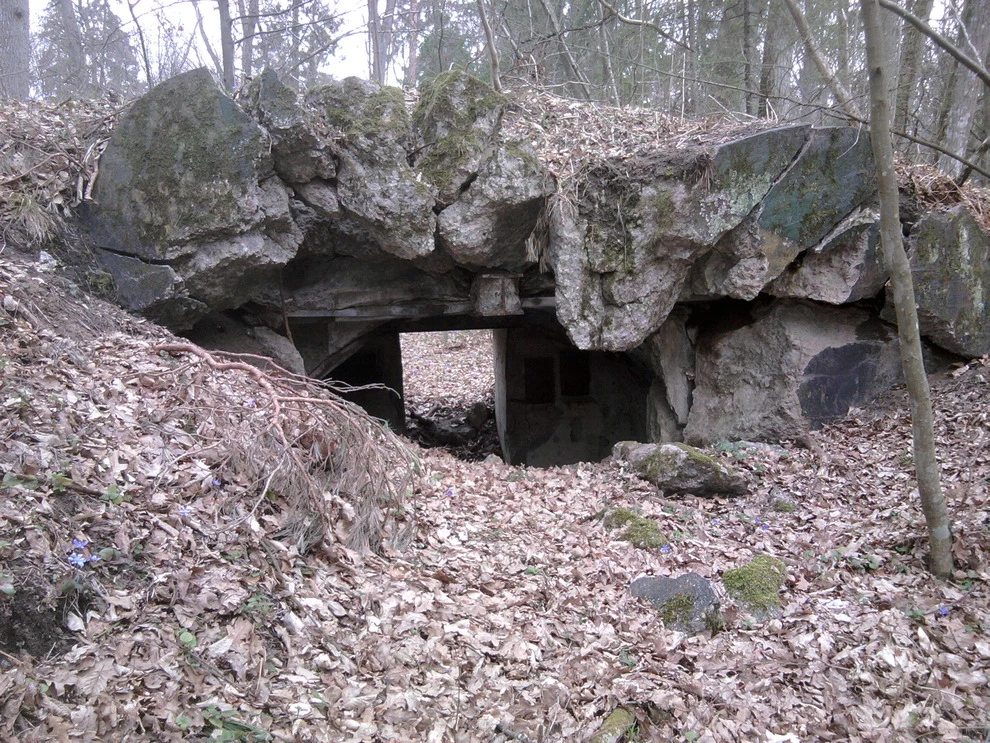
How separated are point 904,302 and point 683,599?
7.32 feet

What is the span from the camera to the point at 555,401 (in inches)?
434

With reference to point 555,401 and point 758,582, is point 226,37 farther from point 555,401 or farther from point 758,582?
point 758,582

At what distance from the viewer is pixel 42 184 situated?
18.0ft

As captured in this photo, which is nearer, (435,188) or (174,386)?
(174,386)

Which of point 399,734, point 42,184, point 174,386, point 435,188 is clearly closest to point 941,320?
point 435,188

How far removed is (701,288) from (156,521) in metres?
5.64

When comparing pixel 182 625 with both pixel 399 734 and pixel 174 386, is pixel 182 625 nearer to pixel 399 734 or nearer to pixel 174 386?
pixel 399 734

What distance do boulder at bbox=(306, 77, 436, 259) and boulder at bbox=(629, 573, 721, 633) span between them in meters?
3.71

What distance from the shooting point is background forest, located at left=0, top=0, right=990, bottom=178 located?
816 centimetres

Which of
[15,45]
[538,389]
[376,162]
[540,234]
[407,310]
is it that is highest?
[15,45]

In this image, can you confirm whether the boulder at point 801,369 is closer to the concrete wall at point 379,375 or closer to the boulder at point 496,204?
the boulder at point 496,204

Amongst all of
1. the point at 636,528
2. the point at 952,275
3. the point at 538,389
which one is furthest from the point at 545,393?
the point at 636,528

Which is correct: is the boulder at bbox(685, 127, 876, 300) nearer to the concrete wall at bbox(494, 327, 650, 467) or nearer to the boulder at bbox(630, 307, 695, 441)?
the boulder at bbox(630, 307, 695, 441)

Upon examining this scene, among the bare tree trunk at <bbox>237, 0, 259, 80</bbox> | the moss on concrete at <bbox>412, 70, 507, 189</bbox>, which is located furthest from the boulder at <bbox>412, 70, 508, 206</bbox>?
the bare tree trunk at <bbox>237, 0, 259, 80</bbox>
